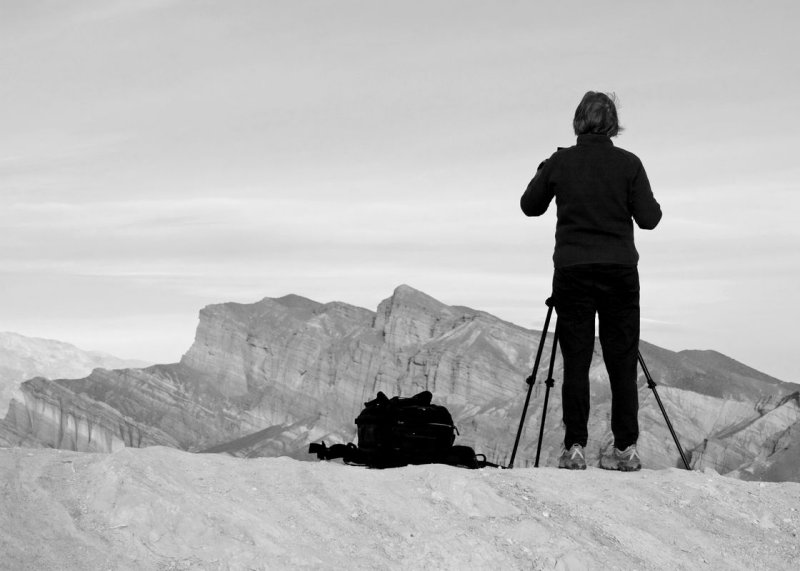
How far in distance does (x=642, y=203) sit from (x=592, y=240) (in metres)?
0.59

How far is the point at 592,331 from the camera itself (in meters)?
10.2

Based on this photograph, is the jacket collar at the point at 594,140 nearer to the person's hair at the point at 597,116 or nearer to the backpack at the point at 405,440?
the person's hair at the point at 597,116

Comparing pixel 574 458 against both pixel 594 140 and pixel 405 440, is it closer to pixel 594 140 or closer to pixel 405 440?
pixel 405 440

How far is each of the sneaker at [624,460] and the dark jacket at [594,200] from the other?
189 centimetres

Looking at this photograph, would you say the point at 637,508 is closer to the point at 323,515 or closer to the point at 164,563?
the point at 323,515

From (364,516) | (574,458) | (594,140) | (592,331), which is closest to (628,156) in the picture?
(594,140)

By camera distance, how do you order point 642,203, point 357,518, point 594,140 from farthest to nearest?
point 594,140 < point 642,203 < point 357,518

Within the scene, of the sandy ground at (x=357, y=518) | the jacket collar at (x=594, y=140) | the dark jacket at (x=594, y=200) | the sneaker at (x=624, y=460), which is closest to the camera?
the sandy ground at (x=357, y=518)

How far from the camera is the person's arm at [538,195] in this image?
10.2 meters

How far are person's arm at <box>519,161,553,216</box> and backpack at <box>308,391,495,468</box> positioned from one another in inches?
87.4

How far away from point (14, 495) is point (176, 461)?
1511 millimetres

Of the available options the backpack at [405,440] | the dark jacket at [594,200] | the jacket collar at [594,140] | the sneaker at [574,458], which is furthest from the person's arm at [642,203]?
the backpack at [405,440]

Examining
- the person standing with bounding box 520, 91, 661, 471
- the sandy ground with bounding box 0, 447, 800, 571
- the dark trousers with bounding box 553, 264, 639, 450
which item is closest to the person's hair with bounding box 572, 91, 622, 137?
the person standing with bounding box 520, 91, 661, 471

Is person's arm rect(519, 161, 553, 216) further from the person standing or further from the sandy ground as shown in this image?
the sandy ground
